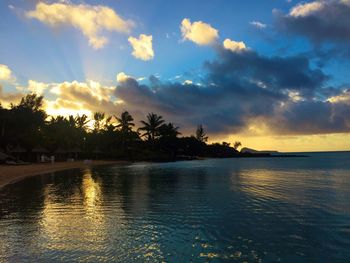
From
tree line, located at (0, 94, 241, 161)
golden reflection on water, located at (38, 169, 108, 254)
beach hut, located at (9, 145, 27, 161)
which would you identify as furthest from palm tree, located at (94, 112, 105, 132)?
golden reflection on water, located at (38, 169, 108, 254)

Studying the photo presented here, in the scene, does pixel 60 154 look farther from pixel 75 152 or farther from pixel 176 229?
pixel 176 229

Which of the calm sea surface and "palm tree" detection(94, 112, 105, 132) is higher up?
"palm tree" detection(94, 112, 105, 132)

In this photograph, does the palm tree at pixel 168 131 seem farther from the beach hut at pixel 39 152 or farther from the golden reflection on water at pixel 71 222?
the golden reflection on water at pixel 71 222

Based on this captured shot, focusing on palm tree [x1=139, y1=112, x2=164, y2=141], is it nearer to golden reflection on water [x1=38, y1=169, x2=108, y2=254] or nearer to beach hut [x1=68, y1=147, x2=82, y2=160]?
beach hut [x1=68, y1=147, x2=82, y2=160]

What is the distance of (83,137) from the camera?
277 feet

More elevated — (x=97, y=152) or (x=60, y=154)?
(x=97, y=152)

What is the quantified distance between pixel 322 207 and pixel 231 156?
14955cm

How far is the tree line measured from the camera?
215ft

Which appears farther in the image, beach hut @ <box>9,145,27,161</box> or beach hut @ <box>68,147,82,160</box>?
beach hut @ <box>68,147,82,160</box>

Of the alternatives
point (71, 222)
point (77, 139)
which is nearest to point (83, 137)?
point (77, 139)

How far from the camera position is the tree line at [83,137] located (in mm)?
65562

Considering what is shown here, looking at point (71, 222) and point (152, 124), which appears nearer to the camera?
point (71, 222)

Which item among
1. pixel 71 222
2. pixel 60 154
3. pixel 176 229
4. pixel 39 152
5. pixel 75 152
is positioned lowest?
pixel 176 229

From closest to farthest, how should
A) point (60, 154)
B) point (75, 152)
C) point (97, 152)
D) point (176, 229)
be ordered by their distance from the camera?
point (176, 229) → point (60, 154) → point (75, 152) → point (97, 152)
